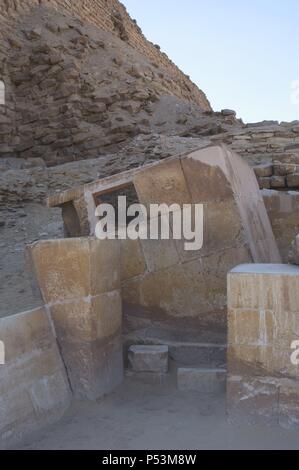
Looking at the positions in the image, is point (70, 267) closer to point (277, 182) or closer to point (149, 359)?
point (149, 359)

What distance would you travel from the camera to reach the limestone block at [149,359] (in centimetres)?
394

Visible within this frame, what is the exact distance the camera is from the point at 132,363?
4008mm

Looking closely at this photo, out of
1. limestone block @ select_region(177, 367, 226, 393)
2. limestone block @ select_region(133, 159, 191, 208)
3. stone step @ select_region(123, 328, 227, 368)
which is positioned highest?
limestone block @ select_region(133, 159, 191, 208)

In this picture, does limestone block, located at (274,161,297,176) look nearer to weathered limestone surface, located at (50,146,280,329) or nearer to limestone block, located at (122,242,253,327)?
weathered limestone surface, located at (50,146,280,329)

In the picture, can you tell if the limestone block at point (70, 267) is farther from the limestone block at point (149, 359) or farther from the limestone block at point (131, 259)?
the limestone block at point (149, 359)

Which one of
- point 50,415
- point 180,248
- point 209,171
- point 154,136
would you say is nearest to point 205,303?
point 180,248

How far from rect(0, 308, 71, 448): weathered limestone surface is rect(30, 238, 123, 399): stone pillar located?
0.10 m

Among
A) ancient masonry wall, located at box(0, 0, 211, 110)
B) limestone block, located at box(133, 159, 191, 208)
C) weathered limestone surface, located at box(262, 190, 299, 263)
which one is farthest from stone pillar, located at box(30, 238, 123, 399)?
ancient masonry wall, located at box(0, 0, 211, 110)

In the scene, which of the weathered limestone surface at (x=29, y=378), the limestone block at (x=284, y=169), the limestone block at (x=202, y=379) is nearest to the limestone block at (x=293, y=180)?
the limestone block at (x=284, y=169)

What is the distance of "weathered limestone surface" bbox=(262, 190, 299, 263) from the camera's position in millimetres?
5699

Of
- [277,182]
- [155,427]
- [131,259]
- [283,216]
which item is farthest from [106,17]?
[155,427]

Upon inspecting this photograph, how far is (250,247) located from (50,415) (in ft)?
6.49

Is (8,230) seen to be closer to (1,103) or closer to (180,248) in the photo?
(180,248)

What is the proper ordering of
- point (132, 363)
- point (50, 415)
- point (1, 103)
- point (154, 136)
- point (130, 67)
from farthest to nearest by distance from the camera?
1. point (130, 67)
2. point (1, 103)
3. point (154, 136)
4. point (132, 363)
5. point (50, 415)
